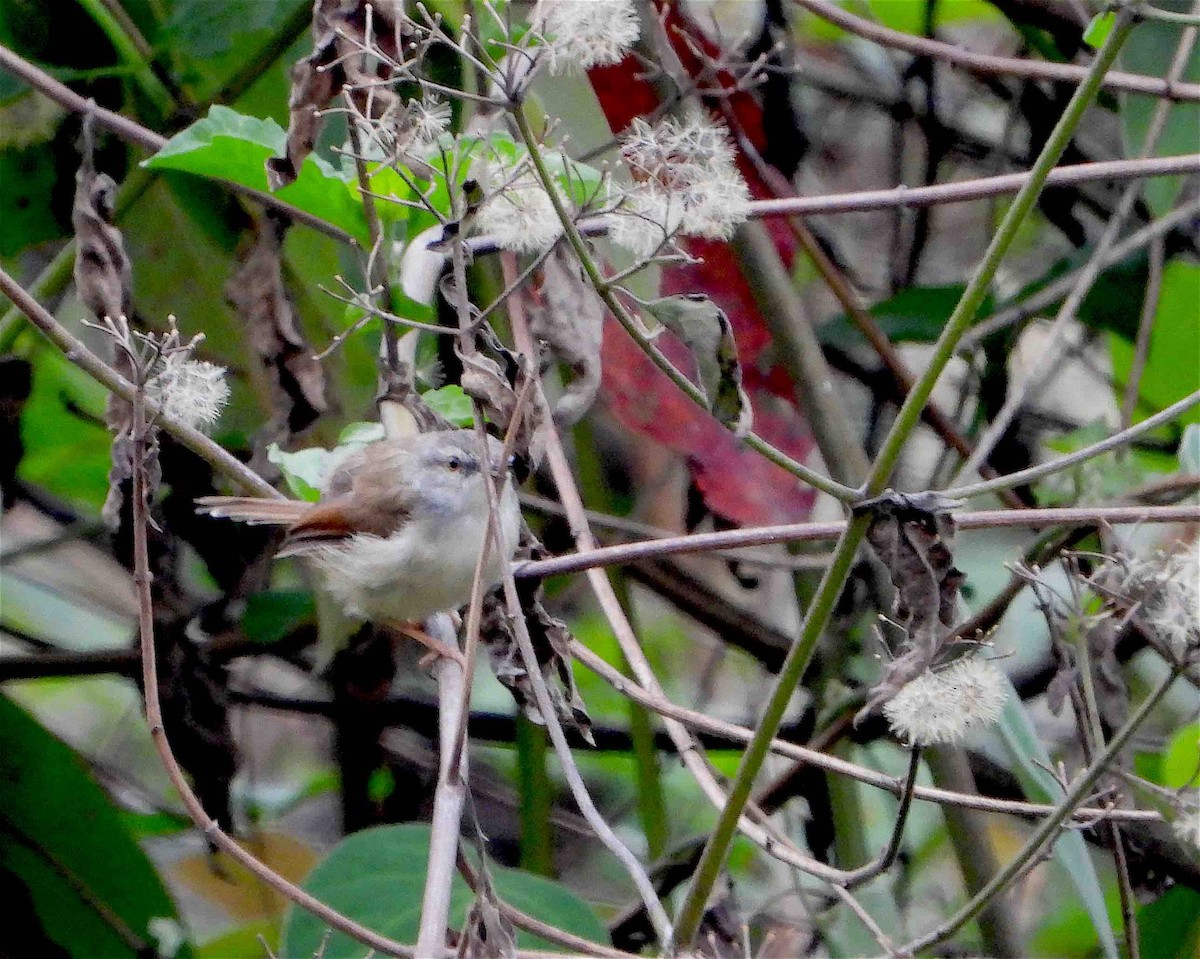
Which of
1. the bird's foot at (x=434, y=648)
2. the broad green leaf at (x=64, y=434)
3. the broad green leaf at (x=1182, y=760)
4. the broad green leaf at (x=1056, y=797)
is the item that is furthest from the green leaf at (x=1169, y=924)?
the broad green leaf at (x=64, y=434)

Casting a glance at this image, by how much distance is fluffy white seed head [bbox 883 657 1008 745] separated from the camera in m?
1.23

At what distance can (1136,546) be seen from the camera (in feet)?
7.99

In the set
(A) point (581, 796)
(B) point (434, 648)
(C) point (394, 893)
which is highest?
(A) point (581, 796)

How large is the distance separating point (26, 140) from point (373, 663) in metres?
1.14

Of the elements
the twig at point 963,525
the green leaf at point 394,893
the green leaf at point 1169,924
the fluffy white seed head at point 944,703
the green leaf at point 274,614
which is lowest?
the green leaf at point 1169,924

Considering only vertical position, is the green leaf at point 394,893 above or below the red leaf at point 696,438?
below

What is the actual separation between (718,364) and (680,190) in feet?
1.16

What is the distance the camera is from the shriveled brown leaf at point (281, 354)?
202 cm

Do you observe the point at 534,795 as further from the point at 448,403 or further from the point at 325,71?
the point at 325,71

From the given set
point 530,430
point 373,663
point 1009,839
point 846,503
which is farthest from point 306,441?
point 1009,839

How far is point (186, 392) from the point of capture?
5.09ft

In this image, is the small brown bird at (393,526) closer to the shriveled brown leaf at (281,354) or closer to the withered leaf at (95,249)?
the shriveled brown leaf at (281,354)

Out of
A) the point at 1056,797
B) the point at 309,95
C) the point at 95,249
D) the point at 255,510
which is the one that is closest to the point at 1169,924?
the point at 1056,797

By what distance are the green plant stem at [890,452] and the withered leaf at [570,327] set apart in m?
0.65
